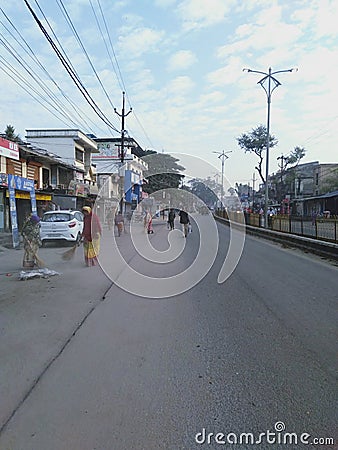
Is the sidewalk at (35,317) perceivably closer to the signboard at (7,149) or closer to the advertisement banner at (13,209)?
the advertisement banner at (13,209)

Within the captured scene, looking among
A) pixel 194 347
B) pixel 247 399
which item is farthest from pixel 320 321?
pixel 247 399

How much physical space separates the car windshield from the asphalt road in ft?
36.7

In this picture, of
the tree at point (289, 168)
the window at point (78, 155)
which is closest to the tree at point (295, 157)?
the tree at point (289, 168)

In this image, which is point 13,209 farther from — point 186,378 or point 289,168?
point 289,168

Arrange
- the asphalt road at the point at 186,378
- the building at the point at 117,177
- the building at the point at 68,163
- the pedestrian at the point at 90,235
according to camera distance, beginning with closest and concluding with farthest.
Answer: the asphalt road at the point at 186,378 → the pedestrian at the point at 90,235 → the building at the point at 68,163 → the building at the point at 117,177

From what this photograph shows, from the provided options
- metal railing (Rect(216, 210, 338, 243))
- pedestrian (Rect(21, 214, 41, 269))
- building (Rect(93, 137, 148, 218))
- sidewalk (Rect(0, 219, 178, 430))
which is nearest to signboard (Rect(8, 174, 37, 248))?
sidewalk (Rect(0, 219, 178, 430))

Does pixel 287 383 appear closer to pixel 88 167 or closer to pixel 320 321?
pixel 320 321

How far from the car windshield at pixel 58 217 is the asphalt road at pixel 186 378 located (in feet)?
36.7

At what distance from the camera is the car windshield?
18.5 metres

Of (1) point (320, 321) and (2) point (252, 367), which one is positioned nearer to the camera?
(2) point (252, 367)

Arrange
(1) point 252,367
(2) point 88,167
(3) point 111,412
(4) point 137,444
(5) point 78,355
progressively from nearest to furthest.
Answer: (4) point 137,444, (3) point 111,412, (1) point 252,367, (5) point 78,355, (2) point 88,167

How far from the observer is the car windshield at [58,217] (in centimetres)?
1853

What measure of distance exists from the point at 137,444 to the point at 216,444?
0.57m

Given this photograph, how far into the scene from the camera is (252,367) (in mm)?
4609
